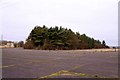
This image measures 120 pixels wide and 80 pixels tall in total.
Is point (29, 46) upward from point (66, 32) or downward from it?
downward

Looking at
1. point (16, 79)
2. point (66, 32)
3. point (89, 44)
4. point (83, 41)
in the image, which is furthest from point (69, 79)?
point (89, 44)

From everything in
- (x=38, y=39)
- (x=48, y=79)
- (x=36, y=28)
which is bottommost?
(x=48, y=79)

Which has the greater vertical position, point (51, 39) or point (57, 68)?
point (51, 39)

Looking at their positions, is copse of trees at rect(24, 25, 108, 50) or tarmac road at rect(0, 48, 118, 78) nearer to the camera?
tarmac road at rect(0, 48, 118, 78)

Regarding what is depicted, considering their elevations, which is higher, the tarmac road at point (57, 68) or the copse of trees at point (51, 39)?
the copse of trees at point (51, 39)

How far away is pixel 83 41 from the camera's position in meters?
67.2

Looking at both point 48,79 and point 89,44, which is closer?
point 48,79

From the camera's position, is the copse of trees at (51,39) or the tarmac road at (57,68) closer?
the tarmac road at (57,68)

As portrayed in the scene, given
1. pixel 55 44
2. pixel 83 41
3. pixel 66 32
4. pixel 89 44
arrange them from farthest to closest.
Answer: pixel 89 44 → pixel 83 41 → pixel 66 32 → pixel 55 44

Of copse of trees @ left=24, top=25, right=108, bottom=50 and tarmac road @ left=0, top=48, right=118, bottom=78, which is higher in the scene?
copse of trees @ left=24, top=25, right=108, bottom=50

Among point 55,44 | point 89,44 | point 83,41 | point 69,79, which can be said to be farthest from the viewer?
point 89,44

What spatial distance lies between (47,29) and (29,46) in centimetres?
807

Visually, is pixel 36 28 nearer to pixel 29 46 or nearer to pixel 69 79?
pixel 29 46

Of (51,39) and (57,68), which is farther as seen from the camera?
(51,39)
